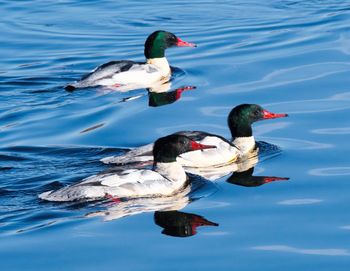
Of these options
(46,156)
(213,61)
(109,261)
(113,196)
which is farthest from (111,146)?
(213,61)

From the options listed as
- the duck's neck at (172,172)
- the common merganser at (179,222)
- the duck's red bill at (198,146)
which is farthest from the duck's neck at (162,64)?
the common merganser at (179,222)

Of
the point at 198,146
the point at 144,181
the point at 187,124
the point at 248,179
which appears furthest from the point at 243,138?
the point at 144,181

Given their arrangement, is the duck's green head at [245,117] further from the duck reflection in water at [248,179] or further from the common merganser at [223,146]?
the duck reflection in water at [248,179]

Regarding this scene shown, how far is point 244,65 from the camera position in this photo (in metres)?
22.4

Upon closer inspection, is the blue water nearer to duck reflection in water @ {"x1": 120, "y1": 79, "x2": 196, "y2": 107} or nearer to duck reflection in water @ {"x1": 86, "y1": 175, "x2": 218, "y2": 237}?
duck reflection in water @ {"x1": 86, "y1": 175, "x2": 218, "y2": 237}

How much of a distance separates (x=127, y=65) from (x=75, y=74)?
4.38 feet

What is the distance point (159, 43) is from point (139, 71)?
3.29 ft

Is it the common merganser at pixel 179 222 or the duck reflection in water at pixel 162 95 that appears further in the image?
the duck reflection in water at pixel 162 95

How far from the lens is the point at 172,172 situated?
1497cm

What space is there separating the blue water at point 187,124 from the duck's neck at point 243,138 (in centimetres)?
38

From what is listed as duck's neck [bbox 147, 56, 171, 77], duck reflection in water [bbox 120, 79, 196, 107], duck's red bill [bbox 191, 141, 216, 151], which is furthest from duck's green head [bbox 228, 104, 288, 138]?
duck's neck [bbox 147, 56, 171, 77]

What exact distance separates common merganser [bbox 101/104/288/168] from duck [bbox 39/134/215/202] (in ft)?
2.41

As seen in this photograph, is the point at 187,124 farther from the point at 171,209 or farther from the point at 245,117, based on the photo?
the point at 171,209

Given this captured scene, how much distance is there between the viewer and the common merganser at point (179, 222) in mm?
13312
